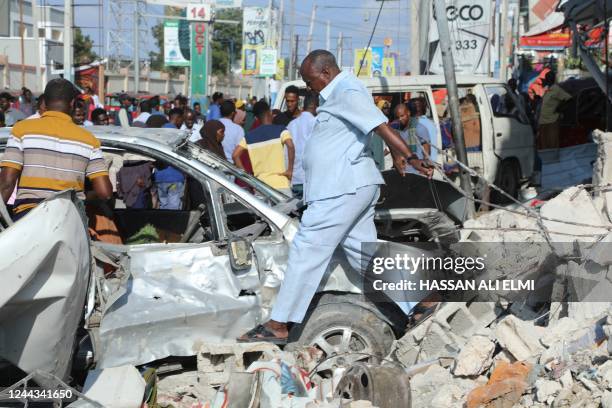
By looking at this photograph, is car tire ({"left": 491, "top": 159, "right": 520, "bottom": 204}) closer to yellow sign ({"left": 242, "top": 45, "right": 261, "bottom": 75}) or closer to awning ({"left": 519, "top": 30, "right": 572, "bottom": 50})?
awning ({"left": 519, "top": 30, "right": 572, "bottom": 50})

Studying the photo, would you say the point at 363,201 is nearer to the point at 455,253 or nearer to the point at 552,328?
the point at 455,253

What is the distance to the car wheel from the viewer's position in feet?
17.8

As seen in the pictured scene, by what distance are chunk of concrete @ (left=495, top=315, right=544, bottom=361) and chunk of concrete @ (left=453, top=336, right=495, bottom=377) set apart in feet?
0.31

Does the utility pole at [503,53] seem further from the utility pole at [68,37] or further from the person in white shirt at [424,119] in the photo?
the person in white shirt at [424,119]

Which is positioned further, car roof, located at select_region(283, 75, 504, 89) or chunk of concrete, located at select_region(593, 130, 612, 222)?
car roof, located at select_region(283, 75, 504, 89)

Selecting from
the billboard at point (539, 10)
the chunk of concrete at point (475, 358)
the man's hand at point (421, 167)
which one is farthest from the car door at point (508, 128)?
the chunk of concrete at point (475, 358)

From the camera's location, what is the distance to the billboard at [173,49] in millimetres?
49562

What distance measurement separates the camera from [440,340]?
5516mm

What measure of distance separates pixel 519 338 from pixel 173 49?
153 feet

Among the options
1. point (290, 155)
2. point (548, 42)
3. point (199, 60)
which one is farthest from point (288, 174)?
point (199, 60)

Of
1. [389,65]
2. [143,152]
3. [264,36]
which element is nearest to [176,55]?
[264,36]

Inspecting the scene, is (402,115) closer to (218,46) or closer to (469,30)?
(469,30)

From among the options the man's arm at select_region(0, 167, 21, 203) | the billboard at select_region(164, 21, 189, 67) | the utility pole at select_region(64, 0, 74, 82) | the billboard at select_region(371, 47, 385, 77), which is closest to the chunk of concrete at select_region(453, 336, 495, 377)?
the man's arm at select_region(0, 167, 21, 203)

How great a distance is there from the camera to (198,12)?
41.2m
